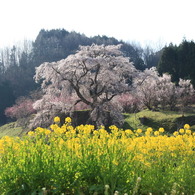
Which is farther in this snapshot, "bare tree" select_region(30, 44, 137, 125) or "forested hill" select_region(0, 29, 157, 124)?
"forested hill" select_region(0, 29, 157, 124)

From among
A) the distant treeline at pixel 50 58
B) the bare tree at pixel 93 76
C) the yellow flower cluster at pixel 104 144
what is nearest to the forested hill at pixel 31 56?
the distant treeline at pixel 50 58

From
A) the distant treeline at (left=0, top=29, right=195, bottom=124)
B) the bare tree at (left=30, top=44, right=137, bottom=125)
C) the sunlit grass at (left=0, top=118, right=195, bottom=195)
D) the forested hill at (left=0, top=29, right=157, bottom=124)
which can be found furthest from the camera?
the forested hill at (left=0, top=29, right=157, bottom=124)

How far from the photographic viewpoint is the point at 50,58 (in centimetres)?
6969

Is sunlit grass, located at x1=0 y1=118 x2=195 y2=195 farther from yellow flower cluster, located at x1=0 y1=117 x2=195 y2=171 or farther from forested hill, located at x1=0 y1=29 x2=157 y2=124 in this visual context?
forested hill, located at x1=0 y1=29 x2=157 y2=124

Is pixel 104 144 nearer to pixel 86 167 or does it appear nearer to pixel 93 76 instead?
pixel 86 167

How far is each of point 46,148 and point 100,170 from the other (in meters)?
0.94

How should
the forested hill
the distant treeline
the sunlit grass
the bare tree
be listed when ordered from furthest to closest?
the forested hill → the distant treeline → the bare tree → the sunlit grass

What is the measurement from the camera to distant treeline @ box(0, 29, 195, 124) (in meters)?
36.7

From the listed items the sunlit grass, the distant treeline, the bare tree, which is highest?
the distant treeline

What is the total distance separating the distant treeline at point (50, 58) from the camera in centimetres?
3666

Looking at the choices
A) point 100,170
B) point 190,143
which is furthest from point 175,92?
point 100,170

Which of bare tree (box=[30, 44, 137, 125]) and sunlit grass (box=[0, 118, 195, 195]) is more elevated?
bare tree (box=[30, 44, 137, 125])

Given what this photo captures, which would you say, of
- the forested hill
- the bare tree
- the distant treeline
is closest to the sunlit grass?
the bare tree

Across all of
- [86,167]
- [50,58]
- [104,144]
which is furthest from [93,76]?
[50,58]
